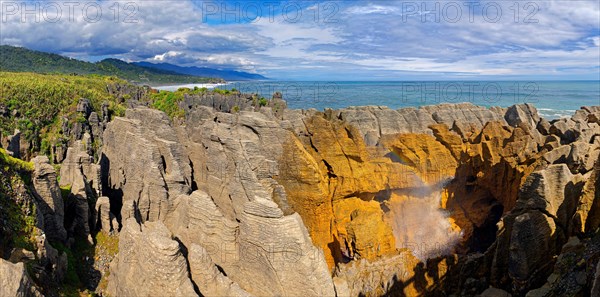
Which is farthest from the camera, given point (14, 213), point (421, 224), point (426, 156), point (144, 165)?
point (426, 156)

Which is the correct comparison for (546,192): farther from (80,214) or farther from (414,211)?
(80,214)

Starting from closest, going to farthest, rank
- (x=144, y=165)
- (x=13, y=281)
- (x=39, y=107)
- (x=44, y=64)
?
1. (x=13, y=281)
2. (x=144, y=165)
3. (x=39, y=107)
4. (x=44, y=64)

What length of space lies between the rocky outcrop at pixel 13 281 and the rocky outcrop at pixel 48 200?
5350 mm

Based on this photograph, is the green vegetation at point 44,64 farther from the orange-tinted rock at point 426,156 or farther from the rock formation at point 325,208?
the orange-tinted rock at point 426,156

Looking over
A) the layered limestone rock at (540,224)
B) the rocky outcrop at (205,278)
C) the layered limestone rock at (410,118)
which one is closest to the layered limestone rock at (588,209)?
the layered limestone rock at (540,224)

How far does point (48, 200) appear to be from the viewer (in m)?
11.1

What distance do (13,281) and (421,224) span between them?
14.2 meters

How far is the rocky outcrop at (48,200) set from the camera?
10805mm

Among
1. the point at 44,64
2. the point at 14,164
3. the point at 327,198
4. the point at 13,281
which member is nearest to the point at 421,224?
the point at 327,198

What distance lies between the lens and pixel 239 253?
385 inches

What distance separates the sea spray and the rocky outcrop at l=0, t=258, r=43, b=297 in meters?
12.4

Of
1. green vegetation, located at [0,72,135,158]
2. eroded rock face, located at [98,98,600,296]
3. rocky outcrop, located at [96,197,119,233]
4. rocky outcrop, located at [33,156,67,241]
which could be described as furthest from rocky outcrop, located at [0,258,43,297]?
green vegetation, located at [0,72,135,158]

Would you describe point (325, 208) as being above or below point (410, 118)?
below

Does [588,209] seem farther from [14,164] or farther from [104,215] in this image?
[14,164]
